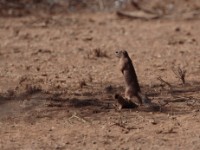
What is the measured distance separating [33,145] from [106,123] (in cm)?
94

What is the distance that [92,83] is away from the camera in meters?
8.37

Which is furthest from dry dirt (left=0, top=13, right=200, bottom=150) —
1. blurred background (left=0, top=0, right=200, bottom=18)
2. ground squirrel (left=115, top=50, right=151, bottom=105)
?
blurred background (left=0, top=0, right=200, bottom=18)

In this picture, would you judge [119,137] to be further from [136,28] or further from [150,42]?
[136,28]

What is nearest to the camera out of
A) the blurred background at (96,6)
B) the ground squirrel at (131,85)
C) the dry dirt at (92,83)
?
the dry dirt at (92,83)

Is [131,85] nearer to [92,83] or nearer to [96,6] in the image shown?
[92,83]

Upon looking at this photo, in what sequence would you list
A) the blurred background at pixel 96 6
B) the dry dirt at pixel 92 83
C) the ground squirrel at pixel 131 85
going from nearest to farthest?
the dry dirt at pixel 92 83 < the ground squirrel at pixel 131 85 < the blurred background at pixel 96 6

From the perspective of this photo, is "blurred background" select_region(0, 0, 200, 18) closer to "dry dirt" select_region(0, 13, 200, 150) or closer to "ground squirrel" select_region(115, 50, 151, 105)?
"dry dirt" select_region(0, 13, 200, 150)

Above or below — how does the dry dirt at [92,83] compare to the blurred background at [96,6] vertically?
below

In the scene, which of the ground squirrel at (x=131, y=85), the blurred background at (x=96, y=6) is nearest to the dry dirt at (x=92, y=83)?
the ground squirrel at (x=131, y=85)

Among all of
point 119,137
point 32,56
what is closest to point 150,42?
point 32,56

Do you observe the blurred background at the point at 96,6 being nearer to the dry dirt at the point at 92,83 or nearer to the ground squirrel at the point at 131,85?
the dry dirt at the point at 92,83

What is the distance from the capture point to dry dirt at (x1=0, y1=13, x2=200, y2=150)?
6.23 meters

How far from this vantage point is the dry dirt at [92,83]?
623 cm

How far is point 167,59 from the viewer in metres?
9.95
